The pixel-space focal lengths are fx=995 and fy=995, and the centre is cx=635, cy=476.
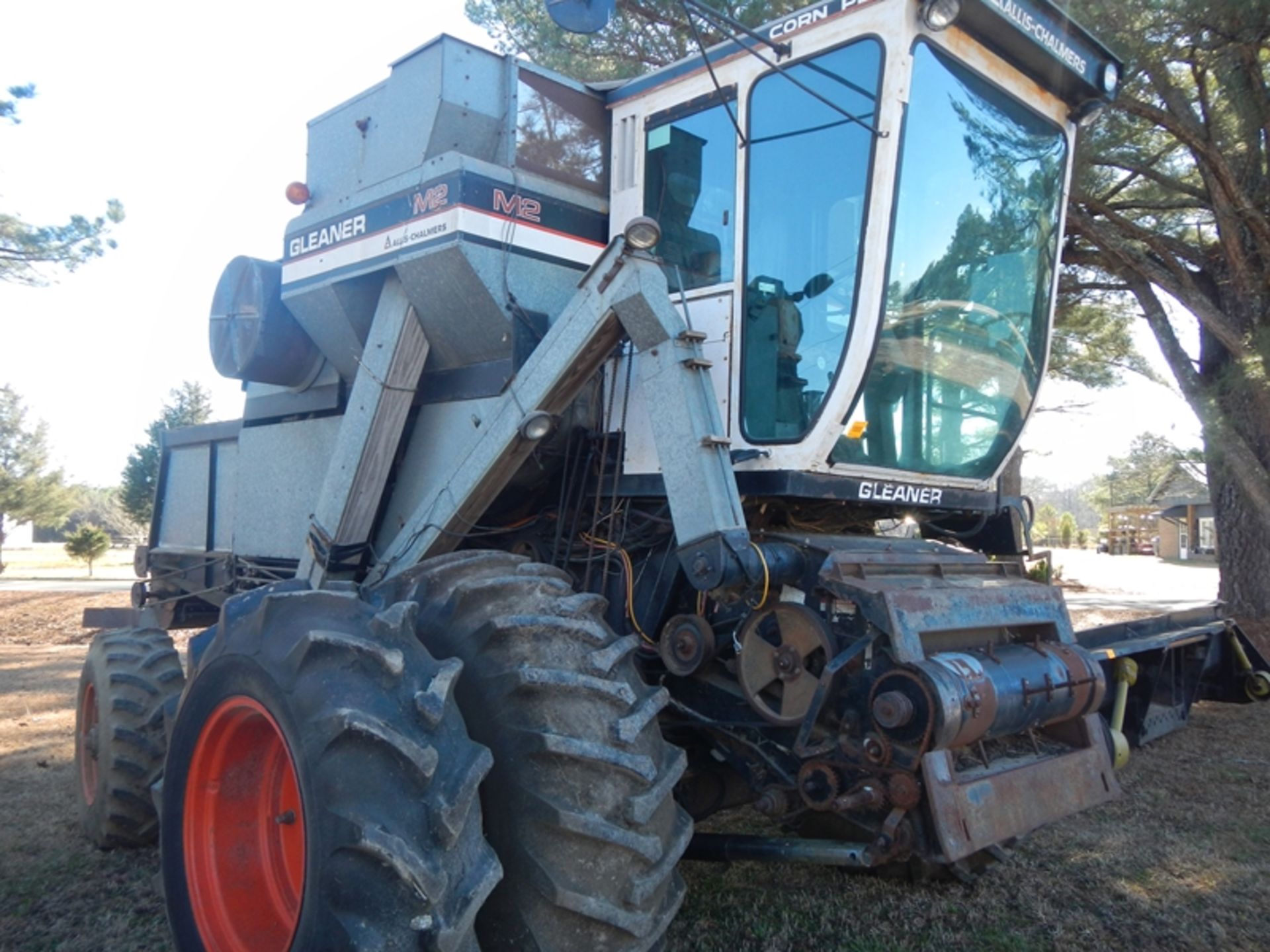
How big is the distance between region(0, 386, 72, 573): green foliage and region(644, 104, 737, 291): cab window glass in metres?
37.4

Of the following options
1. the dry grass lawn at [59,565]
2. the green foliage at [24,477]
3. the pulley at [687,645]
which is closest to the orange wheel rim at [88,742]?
the pulley at [687,645]

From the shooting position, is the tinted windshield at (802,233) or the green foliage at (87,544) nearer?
the tinted windshield at (802,233)

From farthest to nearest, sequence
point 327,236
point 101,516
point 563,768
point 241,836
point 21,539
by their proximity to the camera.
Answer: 1. point 101,516
2. point 21,539
3. point 327,236
4. point 241,836
5. point 563,768

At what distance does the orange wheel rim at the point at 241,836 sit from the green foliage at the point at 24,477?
1483 inches

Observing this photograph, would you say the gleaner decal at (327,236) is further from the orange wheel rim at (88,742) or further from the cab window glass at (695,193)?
the orange wheel rim at (88,742)

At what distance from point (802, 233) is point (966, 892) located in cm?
267

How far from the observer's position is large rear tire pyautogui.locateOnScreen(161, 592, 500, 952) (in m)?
2.24

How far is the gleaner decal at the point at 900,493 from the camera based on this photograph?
4035mm

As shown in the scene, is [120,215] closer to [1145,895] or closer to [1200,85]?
[1200,85]

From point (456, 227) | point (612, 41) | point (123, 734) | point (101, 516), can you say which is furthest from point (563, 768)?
point (101, 516)

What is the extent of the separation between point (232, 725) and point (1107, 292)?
1048cm

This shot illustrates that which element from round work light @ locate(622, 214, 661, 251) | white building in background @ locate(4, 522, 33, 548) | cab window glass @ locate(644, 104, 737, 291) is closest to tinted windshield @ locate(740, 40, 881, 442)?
cab window glass @ locate(644, 104, 737, 291)

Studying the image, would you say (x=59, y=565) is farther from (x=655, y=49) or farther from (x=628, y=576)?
(x=628, y=576)

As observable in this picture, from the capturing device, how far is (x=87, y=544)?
30.1 metres
